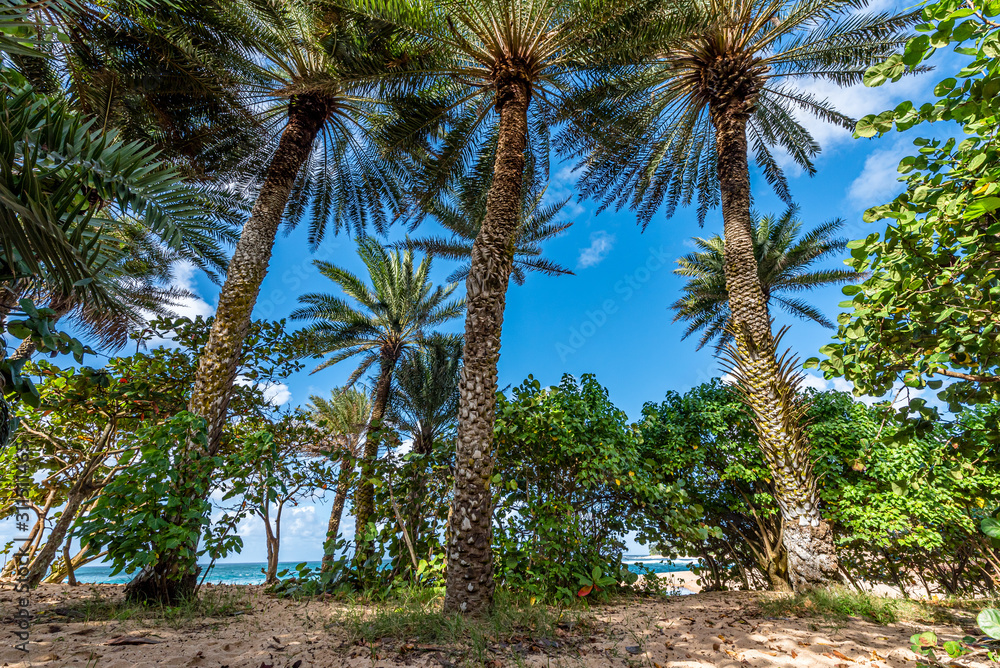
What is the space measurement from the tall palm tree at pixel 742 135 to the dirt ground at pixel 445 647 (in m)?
2.35

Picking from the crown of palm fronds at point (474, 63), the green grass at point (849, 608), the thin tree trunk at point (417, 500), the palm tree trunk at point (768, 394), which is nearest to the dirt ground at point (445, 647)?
the green grass at point (849, 608)

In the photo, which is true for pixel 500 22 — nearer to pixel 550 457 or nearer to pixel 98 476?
pixel 550 457

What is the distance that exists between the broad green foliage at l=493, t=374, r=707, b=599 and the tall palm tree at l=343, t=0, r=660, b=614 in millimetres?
748

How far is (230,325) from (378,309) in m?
8.40

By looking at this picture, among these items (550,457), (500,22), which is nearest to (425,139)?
(500,22)

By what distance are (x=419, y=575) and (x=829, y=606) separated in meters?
4.49

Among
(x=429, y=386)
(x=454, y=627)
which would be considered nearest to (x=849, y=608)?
(x=454, y=627)

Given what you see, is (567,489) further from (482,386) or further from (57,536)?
(57,536)

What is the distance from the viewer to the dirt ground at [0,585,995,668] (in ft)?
8.93

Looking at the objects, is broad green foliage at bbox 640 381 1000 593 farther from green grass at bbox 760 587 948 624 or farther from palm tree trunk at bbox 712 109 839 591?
green grass at bbox 760 587 948 624

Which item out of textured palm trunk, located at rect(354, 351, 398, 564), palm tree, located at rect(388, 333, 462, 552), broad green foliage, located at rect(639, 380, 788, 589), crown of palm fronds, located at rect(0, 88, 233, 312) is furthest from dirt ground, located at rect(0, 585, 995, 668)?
palm tree, located at rect(388, 333, 462, 552)

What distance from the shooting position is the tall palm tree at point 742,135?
607 cm

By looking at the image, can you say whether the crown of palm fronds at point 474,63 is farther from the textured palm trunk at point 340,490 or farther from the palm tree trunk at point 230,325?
the textured palm trunk at point 340,490

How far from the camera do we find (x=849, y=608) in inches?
172
